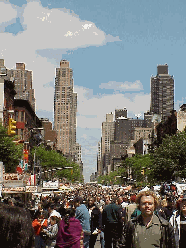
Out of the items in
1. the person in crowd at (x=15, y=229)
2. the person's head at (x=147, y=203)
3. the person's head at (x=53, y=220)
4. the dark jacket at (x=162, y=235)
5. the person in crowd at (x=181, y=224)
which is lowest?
the person's head at (x=53, y=220)

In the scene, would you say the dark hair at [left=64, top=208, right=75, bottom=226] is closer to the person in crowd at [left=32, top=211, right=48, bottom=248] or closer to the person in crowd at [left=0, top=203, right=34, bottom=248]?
the person in crowd at [left=32, top=211, right=48, bottom=248]

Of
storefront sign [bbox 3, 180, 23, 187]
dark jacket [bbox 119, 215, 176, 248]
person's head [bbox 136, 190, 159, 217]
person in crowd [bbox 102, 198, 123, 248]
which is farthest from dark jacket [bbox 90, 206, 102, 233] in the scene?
storefront sign [bbox 3, 180, 23, 187]

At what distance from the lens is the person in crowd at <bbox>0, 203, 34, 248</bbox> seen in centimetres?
330

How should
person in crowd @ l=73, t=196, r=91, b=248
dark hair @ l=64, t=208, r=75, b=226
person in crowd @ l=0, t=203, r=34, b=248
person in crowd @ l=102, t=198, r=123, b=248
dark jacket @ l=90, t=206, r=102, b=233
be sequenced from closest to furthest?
person in crowd @ l=0, t=203, r=34, b=248 → dark hair @ l=64, t=208, r=75, b=226 → person in crowd @ l=73, t=196, r=91, b=248 → person in crowd @ l=102, t=198, r=123, b=248 → dark jacket @ l=90, t=206, r=102, b=233

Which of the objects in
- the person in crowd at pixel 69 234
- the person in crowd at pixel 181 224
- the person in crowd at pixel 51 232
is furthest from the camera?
the person in crowd at pixel 51 232

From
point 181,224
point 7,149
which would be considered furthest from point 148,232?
point 7,149

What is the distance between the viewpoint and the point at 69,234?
35.5ft

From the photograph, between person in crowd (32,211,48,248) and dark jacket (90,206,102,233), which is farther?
dark jacket (90,206,102,233)

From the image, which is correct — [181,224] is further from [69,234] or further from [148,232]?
[148,232]

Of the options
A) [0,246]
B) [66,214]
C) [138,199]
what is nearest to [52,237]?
[66,214]

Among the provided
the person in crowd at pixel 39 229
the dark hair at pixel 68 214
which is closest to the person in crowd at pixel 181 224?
the dark hair at pixel 68 214

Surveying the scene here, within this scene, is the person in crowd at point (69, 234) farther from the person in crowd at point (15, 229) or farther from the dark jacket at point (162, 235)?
the person in crowd at point (15, 229)

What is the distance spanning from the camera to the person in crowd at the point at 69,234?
35.4ft

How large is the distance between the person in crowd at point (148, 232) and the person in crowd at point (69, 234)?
412 cm
